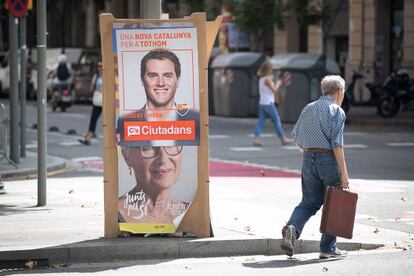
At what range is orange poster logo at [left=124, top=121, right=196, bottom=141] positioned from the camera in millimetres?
10414

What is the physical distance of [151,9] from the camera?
1098 cm

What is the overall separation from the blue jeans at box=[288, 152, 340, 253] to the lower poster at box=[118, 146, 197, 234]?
3.61ft

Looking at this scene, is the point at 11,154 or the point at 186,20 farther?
the point at 11,154

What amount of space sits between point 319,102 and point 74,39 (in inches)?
2199

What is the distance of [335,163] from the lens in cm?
980

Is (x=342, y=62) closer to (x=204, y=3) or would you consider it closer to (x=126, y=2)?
(x=204, y=3)

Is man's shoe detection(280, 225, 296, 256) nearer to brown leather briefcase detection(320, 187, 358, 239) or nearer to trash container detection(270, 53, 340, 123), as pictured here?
brown leather briefcase detection(320, 187, 358, 239)

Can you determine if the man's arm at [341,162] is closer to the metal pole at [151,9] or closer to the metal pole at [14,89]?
the metal pole at [151,9]

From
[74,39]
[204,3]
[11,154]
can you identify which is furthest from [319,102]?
[74,39]

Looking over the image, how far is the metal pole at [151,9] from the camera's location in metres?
11.0

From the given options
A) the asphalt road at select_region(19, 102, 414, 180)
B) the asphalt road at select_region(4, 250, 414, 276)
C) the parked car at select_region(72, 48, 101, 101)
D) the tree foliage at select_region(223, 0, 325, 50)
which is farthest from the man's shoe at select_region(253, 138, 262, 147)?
the parked car at select_region(72, 48, 101, 101)

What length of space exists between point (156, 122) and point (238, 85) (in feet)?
74.7

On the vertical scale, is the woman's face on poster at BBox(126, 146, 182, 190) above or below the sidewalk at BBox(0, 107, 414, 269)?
above

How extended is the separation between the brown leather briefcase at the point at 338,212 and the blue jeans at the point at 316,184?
0.48ft
